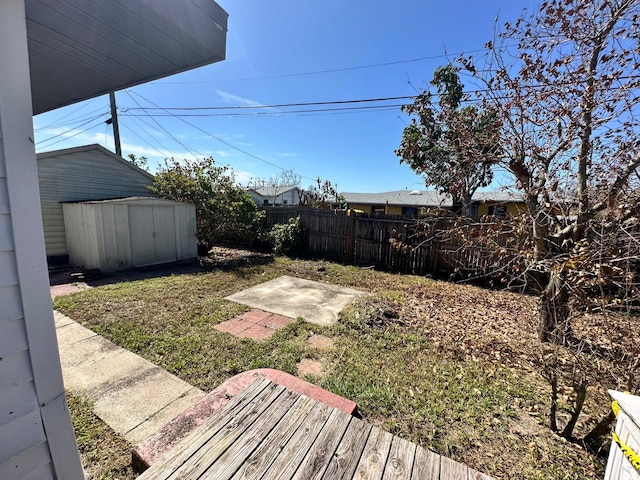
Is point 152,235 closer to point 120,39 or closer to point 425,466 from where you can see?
point 120,39

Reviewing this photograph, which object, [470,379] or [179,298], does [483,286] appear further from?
[179,298]

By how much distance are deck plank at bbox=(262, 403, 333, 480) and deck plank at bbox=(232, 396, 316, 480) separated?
0.08 feet

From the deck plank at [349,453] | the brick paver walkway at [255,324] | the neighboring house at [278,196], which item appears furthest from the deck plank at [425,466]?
the neighboring house at [278,196]

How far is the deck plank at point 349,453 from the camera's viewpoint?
1.32 metres

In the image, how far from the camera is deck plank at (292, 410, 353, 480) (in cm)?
131

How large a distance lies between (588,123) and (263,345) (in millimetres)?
4122

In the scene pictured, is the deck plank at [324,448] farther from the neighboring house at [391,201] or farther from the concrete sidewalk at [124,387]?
the neighboring house at [391,201]

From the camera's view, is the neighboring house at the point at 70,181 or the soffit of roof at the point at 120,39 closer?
the soffit of roof at the point at 120,39

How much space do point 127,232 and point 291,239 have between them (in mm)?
4481

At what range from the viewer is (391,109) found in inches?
309

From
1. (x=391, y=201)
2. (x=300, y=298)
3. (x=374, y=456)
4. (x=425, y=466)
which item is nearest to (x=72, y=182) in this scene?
(x=300, y=298)

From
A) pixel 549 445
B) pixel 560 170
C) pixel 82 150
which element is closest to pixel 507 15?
pixel 560 170

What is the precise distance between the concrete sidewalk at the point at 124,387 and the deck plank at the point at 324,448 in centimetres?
139

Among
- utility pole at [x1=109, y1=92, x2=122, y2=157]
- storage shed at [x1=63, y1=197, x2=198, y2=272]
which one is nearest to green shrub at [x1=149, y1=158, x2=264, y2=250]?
storage shed at [x1=63, y1=197, x2=198, y2=272]
